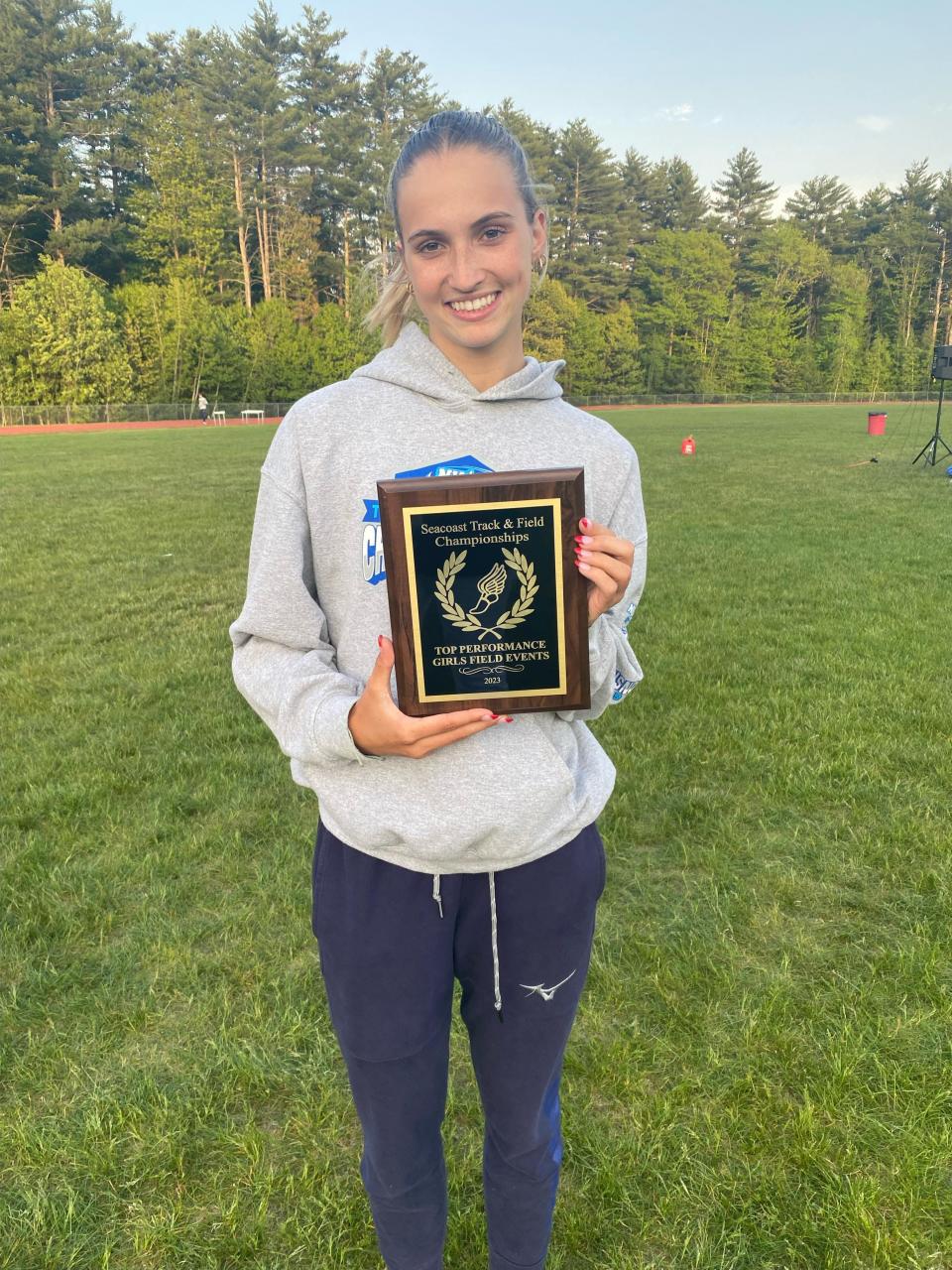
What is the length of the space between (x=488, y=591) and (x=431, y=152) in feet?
2.72

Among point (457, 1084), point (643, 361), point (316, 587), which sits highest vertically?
point (643, 361)

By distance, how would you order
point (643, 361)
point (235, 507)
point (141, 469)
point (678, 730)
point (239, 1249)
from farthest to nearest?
1. point (643, 361)
2. point (141, 469)
3. point (235, 507)
4. point (678, 730)
5. point (239, 1249)

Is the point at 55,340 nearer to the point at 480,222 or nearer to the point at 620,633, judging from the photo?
the point at 480,222

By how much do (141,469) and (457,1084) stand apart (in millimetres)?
18513

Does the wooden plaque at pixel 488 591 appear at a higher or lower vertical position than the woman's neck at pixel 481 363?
lower

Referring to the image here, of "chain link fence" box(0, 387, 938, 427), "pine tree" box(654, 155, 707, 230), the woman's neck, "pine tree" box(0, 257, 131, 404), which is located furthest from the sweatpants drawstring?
"pine tree" box(654, 155, 707, 230)

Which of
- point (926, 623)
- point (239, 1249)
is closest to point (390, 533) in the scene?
point (239, 1249)

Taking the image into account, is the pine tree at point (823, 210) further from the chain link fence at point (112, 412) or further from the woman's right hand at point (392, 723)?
the woman's right hand at point (392, 723)

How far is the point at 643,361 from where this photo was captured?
64.1 m

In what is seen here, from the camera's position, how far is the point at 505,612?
129cm

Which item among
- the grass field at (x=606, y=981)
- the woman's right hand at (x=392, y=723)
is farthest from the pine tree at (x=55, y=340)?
the woman's right hand at (x=392, y=723)

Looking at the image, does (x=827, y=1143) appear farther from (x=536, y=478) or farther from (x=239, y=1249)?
(x=536, y=478)

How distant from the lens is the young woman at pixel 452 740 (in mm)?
1420

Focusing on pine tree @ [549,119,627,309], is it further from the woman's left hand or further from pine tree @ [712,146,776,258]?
the woman's left hand
